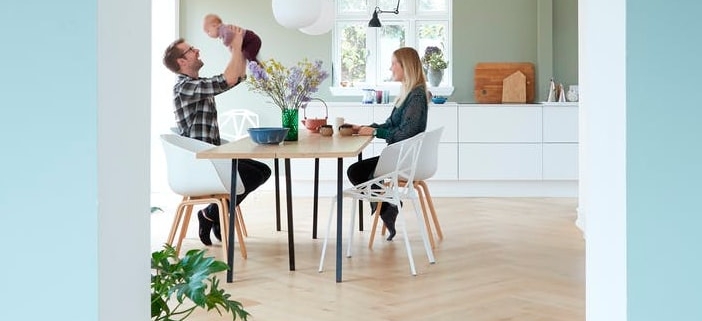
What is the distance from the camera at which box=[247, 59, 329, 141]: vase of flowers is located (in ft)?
17.6

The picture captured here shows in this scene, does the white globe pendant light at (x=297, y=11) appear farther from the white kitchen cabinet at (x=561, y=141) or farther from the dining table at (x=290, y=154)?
the white kitchen cabinet at (x=561, y=141)

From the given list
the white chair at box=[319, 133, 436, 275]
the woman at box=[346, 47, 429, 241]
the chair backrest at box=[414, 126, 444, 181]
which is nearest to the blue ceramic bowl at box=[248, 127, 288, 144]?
the white chair at box=[319, 133, 436, 275]

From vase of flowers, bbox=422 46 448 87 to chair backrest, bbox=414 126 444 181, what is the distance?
3313 millimetres

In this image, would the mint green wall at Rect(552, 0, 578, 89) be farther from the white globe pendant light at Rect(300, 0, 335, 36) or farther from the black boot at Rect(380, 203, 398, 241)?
the black boot at Rect(380, 203, 398, 241)

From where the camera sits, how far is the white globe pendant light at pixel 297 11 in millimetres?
5664

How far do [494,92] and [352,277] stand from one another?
4552 millimetres

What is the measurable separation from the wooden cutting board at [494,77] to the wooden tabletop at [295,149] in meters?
3.54
